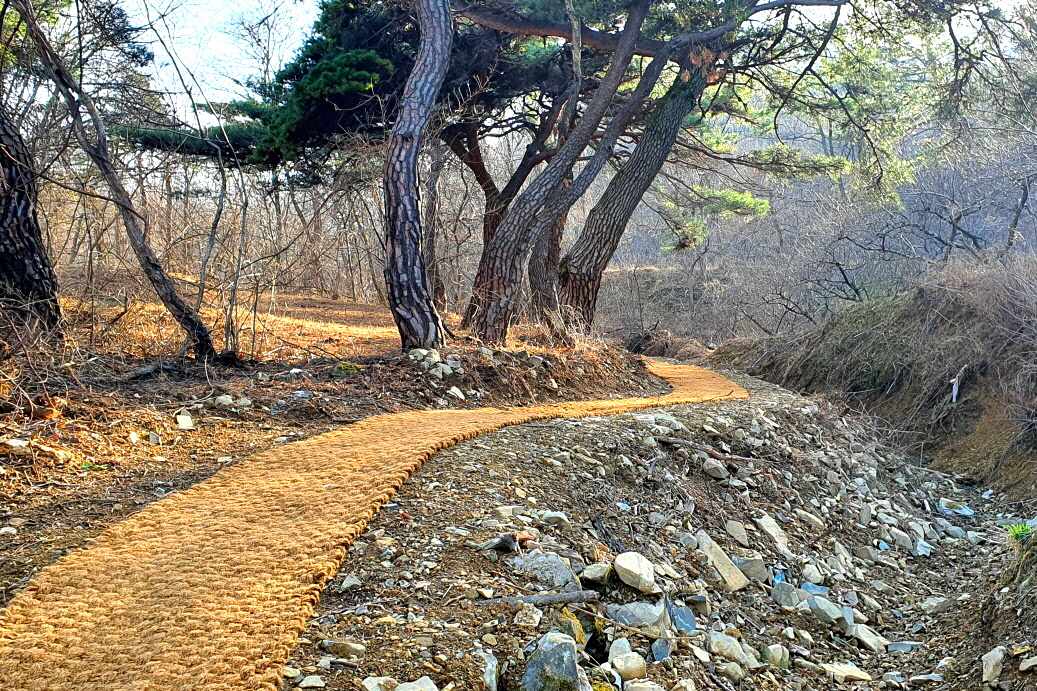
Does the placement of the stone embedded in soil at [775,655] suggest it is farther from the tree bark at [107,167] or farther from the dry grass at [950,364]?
the dry grass at [950,364]

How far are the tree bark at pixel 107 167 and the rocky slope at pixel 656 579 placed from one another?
8.75 feet

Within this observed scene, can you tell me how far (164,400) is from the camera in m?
4.74

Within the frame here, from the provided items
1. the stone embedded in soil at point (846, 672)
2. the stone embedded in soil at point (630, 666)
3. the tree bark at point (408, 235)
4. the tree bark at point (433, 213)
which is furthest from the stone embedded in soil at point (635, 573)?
the tree bark at point (433, 213)

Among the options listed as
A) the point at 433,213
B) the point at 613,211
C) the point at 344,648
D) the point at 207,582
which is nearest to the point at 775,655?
the point at 344,648

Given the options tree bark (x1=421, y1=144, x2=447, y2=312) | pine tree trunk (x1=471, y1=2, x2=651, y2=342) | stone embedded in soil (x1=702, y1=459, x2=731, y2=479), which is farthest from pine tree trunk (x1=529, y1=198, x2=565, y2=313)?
stone embedded in soil (x1=702, y1=459, x2=731, y2=479)

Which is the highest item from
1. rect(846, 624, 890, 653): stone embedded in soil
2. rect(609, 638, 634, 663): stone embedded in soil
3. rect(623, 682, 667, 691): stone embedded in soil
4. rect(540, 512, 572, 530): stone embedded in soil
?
rect(540, 512, 572, 530): stone embedded in soil

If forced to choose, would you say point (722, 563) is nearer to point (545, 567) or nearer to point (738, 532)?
point (738, 532)

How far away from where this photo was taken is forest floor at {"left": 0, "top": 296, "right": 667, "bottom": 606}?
Result: 3416 millimetres

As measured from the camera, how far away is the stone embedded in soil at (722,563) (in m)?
3.72

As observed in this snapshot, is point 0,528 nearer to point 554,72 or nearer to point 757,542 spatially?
point 757,542

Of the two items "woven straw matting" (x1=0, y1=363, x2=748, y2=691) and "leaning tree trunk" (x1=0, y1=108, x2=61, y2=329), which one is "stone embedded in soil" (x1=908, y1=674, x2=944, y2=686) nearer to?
"woven straw matting" (x1=0, y1=363, x2=748, y2=691)

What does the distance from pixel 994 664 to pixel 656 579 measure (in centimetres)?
127

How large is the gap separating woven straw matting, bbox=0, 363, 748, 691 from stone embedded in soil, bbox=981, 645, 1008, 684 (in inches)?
94.8

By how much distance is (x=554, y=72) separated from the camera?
11.2m
